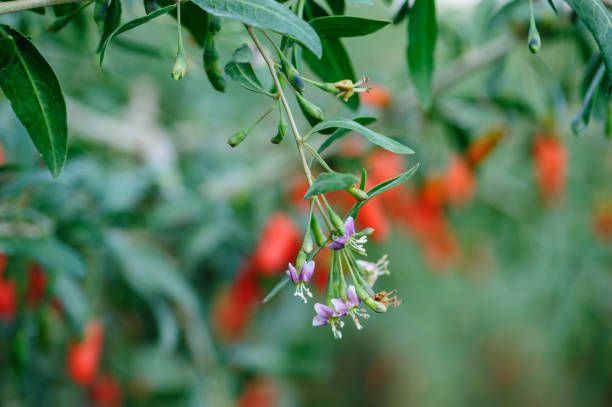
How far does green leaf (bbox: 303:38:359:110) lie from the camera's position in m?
0.65

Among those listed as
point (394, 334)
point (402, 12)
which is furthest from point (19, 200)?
point (394, 334)

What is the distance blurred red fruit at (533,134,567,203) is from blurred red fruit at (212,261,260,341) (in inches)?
35.9

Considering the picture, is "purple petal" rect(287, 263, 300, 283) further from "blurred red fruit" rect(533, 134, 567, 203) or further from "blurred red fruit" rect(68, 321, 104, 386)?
"blurred red fruit" rect(533, 134, 567, 203)

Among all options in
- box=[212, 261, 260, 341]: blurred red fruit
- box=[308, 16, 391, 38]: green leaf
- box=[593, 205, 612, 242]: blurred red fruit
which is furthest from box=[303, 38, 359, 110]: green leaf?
box=[593, 205, 612, 242]: blurred red fruit

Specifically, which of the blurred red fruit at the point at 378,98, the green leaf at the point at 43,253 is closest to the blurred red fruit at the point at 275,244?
the blurred red fruit at the point at 378,98

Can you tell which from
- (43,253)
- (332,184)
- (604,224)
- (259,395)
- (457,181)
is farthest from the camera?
(604,224)

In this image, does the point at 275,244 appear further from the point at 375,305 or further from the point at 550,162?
the point at 375,305

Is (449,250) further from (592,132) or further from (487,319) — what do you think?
(487,319)

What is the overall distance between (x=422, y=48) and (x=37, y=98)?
1.58 feet

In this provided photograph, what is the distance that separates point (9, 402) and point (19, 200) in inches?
30.4

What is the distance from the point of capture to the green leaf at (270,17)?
0.46m

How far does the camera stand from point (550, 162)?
1.62 metres

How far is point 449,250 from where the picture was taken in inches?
86.1

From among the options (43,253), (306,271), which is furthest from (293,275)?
(43,253)
